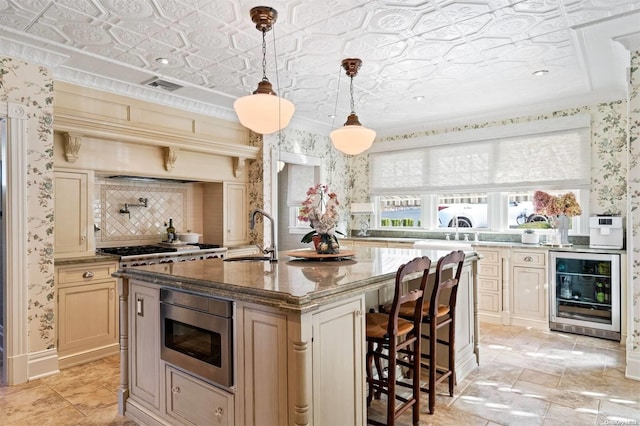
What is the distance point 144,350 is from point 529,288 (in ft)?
13.3

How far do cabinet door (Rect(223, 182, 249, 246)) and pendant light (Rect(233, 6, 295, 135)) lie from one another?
2630mm

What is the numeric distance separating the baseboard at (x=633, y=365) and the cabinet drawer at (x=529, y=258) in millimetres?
1439

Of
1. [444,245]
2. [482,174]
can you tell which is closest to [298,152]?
[444,245]

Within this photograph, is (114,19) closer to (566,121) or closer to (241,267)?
(241,267)

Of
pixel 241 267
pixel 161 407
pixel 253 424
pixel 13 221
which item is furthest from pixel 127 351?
pixel 13 221

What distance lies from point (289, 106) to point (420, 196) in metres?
4.03

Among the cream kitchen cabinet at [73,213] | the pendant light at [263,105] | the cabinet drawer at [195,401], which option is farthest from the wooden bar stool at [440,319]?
the cream kitchen cabinet at [73,213]

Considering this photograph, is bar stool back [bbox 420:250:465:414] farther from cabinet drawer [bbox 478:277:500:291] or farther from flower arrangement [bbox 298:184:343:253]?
cabinet drawer [bbox 478:277:500:291]

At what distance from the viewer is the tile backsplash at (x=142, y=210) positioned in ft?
14.1

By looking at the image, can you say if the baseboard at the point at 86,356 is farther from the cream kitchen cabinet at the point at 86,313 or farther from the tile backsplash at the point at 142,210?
the tile backsplash at the point at 142,210

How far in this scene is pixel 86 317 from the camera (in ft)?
11.6

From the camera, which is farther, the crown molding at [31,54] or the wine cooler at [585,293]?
the wine cooler at [585,293]

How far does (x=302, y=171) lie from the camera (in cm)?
675

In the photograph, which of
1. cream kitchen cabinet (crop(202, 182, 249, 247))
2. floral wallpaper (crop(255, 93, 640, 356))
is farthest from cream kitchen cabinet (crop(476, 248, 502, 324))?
cream kitchen cabinet (crop(202, 182, 249, 247))
